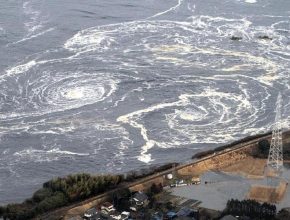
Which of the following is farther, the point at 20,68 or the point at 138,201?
the point at 20,68

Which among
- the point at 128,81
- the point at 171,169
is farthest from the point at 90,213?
the point at 128,81

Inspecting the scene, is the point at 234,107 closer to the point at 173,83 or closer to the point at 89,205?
the point at 173,83

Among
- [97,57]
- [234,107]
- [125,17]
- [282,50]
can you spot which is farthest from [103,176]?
[125,17]

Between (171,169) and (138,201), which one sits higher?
(171,169)

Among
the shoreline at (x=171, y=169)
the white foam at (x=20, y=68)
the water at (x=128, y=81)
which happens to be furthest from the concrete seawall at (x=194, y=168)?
the white foam at (x=20, y=68)

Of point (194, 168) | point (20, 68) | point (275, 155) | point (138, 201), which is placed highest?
point (20, 68)

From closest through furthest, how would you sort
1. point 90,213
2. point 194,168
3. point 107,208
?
point 90,213 < point 107,208 < point 194,168

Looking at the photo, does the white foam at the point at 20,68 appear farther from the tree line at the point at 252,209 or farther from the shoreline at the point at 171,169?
the tree line at the point at 252,209

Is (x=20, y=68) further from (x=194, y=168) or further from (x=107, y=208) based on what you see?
(x=107, y=208)

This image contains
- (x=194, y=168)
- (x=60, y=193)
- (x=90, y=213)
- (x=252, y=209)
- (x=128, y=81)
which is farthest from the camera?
(x=128, y=81)
